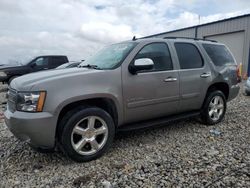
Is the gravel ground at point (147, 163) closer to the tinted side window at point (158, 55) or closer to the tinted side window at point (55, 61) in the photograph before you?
the tinted side window at point (158, 55)

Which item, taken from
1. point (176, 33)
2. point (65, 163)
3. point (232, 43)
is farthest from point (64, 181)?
point (176, 33)

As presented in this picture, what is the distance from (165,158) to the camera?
139 inches

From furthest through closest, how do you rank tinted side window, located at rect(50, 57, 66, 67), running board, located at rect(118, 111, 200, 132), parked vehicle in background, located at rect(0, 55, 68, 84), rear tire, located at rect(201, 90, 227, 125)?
tinted side window, located at rect(50, 57, 66, 67) < parked vehicle in background, located at rect(0, 55, 68, 84) < rear tire, located at rect(201, 90, 227, 125) < running board, located at rect(118, 111, 200, 132)

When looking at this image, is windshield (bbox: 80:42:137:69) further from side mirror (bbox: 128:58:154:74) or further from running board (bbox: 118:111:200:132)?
running board (bbox: 118:111:200:132)

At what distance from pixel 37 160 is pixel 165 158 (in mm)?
1904

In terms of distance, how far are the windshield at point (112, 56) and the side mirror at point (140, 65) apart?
0.22 m

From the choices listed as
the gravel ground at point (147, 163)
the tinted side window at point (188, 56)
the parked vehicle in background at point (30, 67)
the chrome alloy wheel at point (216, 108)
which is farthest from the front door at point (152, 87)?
the parked vehicle in background at point (30, 67)

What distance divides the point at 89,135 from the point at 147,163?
917mm

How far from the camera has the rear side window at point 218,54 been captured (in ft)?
16.5

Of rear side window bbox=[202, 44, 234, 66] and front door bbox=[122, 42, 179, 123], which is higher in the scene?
rear side window bbox=[202, 44, 234, 66]

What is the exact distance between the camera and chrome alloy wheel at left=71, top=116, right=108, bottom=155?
3.33 m

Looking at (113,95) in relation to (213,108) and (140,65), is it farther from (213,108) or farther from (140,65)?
(213,108)

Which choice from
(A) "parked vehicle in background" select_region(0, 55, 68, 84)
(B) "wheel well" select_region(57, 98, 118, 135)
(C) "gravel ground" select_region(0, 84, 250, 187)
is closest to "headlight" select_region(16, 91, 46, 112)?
(B) "wheel well" select_region(57, 98, 118, 135)

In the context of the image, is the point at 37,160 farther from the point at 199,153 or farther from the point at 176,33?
the point at 176,33
